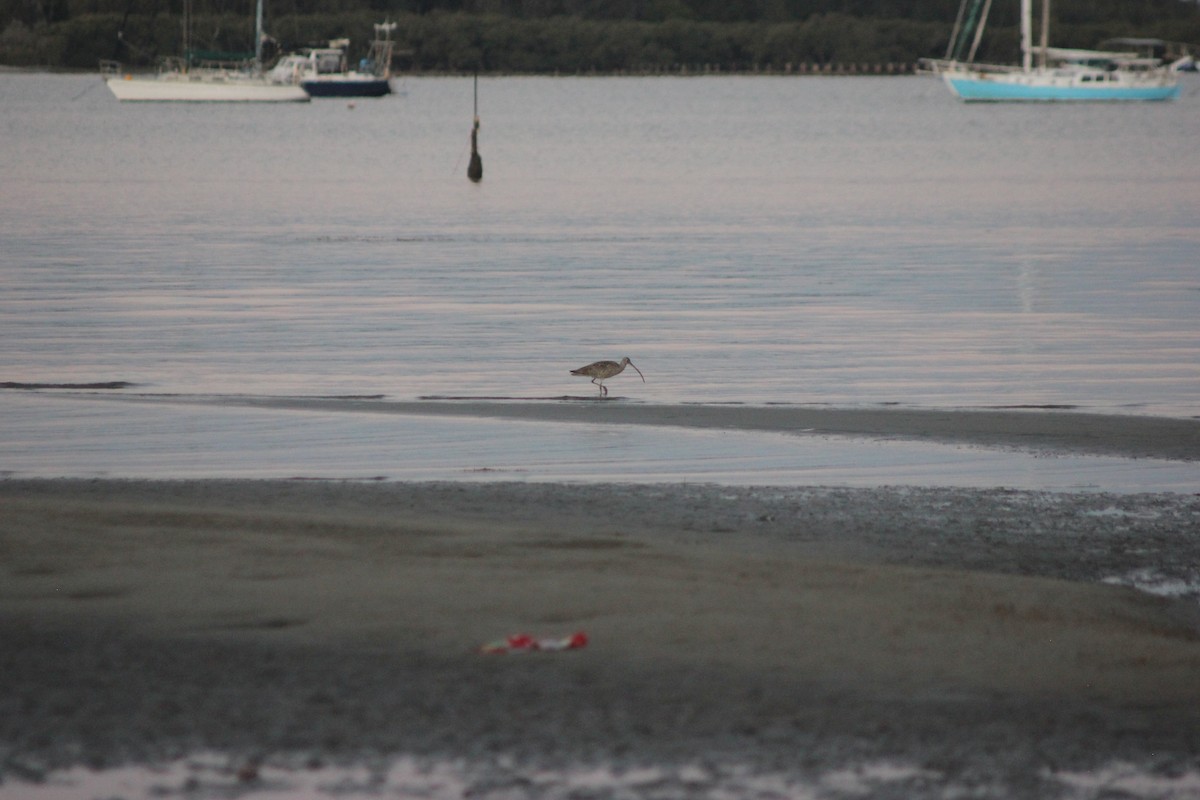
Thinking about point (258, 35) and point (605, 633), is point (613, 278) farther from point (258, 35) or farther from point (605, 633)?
point (258, 35)

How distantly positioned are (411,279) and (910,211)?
19.8m

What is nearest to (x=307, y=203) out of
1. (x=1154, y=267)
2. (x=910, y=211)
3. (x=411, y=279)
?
(x=910, y=211)

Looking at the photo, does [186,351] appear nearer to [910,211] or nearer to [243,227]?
[243,227]

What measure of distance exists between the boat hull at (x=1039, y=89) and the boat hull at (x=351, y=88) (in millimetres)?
41603

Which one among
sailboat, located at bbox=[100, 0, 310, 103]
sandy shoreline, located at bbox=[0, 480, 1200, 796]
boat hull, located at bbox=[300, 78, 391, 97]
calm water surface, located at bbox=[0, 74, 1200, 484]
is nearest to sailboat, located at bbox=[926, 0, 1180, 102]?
boat hull, located at bbox=[300, 78, 391, 97]

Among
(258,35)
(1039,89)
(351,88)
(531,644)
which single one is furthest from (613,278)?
(351,88)

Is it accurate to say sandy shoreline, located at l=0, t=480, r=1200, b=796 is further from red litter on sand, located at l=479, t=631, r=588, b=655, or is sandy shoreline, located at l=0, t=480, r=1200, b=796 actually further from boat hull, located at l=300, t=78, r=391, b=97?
boat hull, located at l=300, t=78, r=391, b=97

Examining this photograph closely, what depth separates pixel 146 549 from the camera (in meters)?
8.58

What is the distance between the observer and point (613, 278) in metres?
27.4

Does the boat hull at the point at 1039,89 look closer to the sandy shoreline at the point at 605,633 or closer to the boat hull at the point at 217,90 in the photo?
the boat hull at the point at 217,90

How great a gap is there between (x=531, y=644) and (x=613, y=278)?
67.0 ft

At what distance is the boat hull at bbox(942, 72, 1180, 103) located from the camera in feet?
443

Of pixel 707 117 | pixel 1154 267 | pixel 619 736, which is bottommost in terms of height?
pixel 707 117

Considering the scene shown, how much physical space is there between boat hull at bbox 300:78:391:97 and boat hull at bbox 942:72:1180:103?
136 ft
